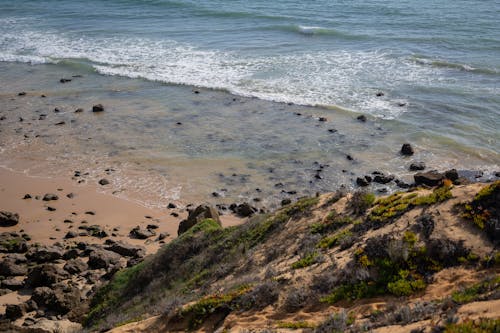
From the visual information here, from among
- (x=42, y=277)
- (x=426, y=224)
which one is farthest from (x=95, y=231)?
(x=426, y=224)

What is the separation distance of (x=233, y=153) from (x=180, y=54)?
17859 mm

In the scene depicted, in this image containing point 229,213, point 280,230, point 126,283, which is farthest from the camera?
point 229,213

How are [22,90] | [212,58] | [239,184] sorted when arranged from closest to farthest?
[239,184], [22,90], [212,58]

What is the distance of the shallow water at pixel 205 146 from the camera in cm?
2064

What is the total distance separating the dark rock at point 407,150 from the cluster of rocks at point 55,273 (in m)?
11.7

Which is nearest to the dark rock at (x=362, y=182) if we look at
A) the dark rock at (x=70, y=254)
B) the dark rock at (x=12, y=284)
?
the dark rock at (x=70, y=254)

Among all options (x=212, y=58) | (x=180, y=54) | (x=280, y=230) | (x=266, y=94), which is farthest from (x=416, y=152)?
(x=180, y=54)

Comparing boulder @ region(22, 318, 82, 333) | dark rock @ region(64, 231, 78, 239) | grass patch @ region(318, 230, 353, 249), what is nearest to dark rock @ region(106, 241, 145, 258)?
dark rock @ region(64, 231, 78, 239)

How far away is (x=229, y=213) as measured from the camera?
18.7 meters

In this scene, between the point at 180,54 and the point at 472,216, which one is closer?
the point at 472,216

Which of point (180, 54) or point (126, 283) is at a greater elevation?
point (180, 54)

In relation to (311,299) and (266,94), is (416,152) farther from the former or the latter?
(311,299)

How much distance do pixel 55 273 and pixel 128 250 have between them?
2.27 meters

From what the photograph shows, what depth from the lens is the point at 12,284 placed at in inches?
564
